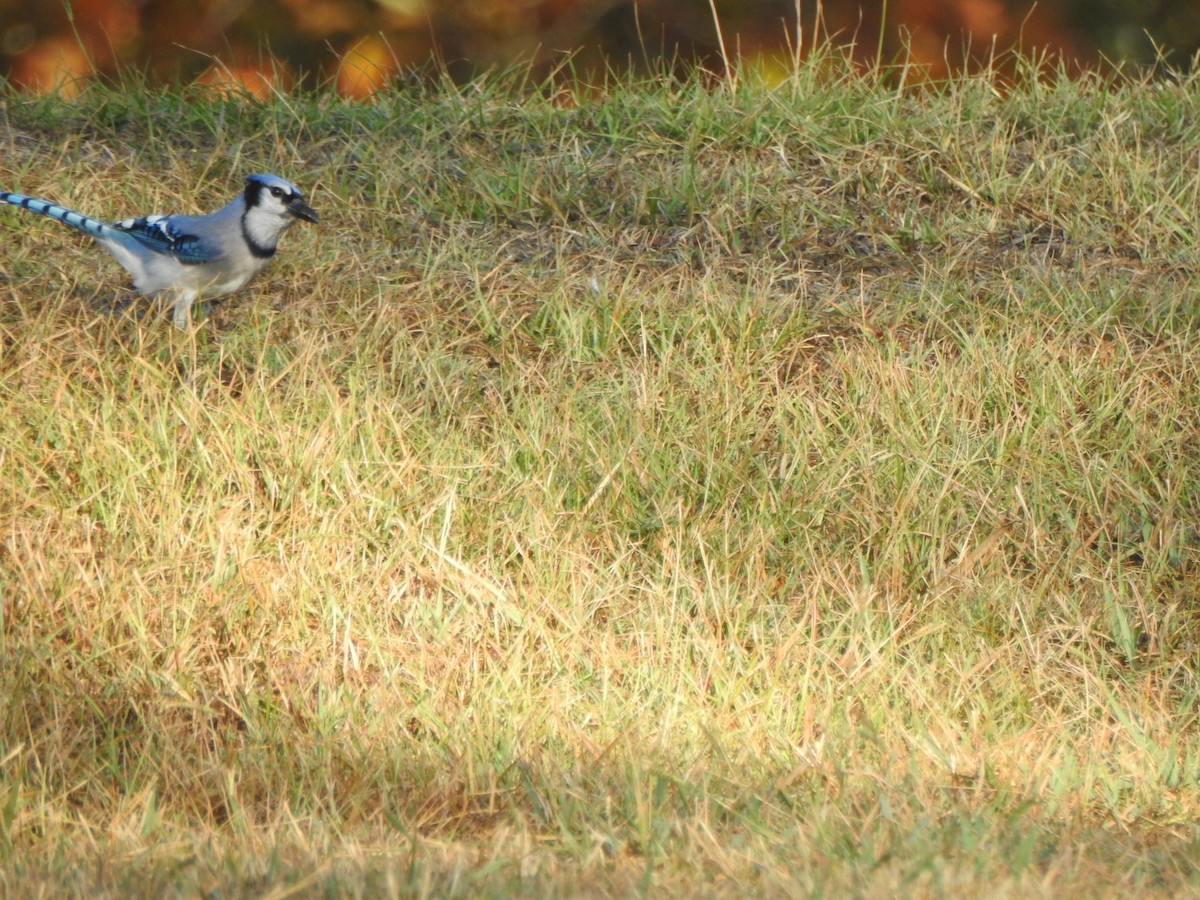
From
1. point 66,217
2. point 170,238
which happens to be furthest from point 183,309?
point 66,217

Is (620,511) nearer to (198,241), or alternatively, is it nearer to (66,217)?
(198,241)

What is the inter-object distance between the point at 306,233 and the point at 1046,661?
323cm

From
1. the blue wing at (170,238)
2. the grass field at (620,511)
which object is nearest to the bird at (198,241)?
the blue wing at (170,238)

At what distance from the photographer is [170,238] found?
186 inches

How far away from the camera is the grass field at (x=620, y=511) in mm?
2977

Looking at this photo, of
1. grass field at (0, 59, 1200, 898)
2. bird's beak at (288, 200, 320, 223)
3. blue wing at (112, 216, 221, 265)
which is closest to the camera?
grass field at (0, 59, 1200, 898)

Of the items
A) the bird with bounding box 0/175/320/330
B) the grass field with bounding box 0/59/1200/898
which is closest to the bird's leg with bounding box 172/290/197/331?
the bird with bounding box 0/175/320/330

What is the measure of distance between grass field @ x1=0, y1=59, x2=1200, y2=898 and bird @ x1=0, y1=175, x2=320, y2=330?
0.57 feet

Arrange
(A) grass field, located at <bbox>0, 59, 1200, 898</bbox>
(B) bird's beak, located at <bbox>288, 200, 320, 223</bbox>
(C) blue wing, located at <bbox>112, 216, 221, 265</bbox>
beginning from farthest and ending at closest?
(B) bird's beak, located at <bbox>288, 200, 320, 223</bbox>
(C) blue wing, located at <bbox>112, 216, 221, 265</bbox>
(A) grass field, located at <bbox>0, 59, 1200, 898</bbox>

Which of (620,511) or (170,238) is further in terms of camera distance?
(170,238)

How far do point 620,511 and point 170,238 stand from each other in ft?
5.76

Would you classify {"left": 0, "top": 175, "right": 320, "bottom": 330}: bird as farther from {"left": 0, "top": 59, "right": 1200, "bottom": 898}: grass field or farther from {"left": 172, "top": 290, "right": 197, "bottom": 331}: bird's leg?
{"left": 0, "top": 59, "right": 1200, "bottom": 898}: grass field

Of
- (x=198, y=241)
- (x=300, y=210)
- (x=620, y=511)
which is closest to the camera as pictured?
(x=620, y=511)

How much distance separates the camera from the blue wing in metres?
4.69
